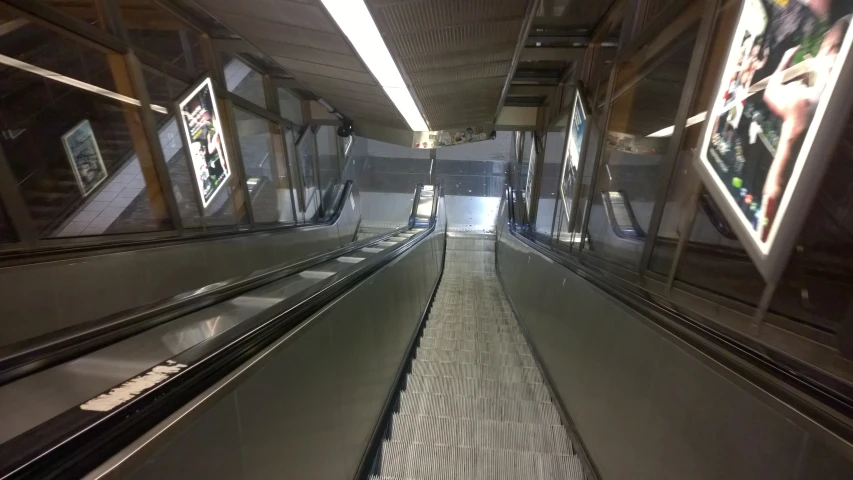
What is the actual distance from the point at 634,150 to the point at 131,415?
3.73m

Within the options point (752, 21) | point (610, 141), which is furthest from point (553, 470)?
point (610, 141)

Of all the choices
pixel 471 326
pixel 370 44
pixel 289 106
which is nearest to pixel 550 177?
pixel 471 326

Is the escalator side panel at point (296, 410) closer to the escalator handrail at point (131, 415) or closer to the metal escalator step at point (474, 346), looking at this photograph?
the escalator handrail at point (131, 415)

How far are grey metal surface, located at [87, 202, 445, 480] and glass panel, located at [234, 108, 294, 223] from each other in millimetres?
5237

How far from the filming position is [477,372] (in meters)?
3.52

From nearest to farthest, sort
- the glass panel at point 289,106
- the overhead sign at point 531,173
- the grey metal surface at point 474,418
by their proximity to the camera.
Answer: the grey metal surface at point 474,418, the glass panel at point 289,106, the overhead sign at point 531,173

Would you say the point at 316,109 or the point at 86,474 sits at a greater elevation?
the point at 316,109

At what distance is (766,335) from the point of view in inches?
57.3

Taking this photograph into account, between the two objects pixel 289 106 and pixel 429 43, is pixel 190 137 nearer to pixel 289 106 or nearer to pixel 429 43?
pixel 429 43

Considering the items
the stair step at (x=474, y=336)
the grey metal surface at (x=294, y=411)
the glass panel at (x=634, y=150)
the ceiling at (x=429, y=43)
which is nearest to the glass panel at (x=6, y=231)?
the ceiling at (x=429, y=43)

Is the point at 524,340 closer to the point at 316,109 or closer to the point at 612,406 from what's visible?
the point at 612,406

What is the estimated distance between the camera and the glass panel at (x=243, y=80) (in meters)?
7.00

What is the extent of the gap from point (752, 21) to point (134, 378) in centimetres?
258

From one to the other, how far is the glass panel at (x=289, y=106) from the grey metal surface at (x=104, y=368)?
7.69m
